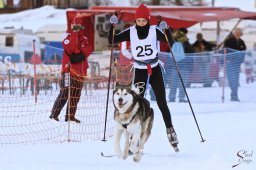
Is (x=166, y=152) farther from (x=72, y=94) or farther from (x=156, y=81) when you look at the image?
(x=72, y=94)

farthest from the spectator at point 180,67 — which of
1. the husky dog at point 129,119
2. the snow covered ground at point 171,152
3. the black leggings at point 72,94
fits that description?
the husky dog at point 129,119

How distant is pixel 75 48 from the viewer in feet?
31.8

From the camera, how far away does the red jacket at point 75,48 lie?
31.8 feet

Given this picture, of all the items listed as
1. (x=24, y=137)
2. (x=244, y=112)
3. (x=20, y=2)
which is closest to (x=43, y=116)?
(x=24, y=137)

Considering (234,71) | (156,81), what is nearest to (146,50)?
(156,81)

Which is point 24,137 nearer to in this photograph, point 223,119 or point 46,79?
point 223,119

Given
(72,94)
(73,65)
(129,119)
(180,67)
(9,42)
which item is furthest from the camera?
(9,42)

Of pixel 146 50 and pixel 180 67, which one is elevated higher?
pixel 146 50

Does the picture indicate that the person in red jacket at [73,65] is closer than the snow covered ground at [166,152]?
No

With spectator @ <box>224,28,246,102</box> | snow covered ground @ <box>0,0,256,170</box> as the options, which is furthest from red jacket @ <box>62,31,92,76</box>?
spectator @ <box>224,28,246,102</box>

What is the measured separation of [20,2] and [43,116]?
23790 mm

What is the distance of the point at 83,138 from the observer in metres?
8.24

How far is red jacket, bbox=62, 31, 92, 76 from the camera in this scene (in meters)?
9.70

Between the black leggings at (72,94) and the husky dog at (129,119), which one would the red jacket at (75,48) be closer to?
the black leggings at (72,94)
